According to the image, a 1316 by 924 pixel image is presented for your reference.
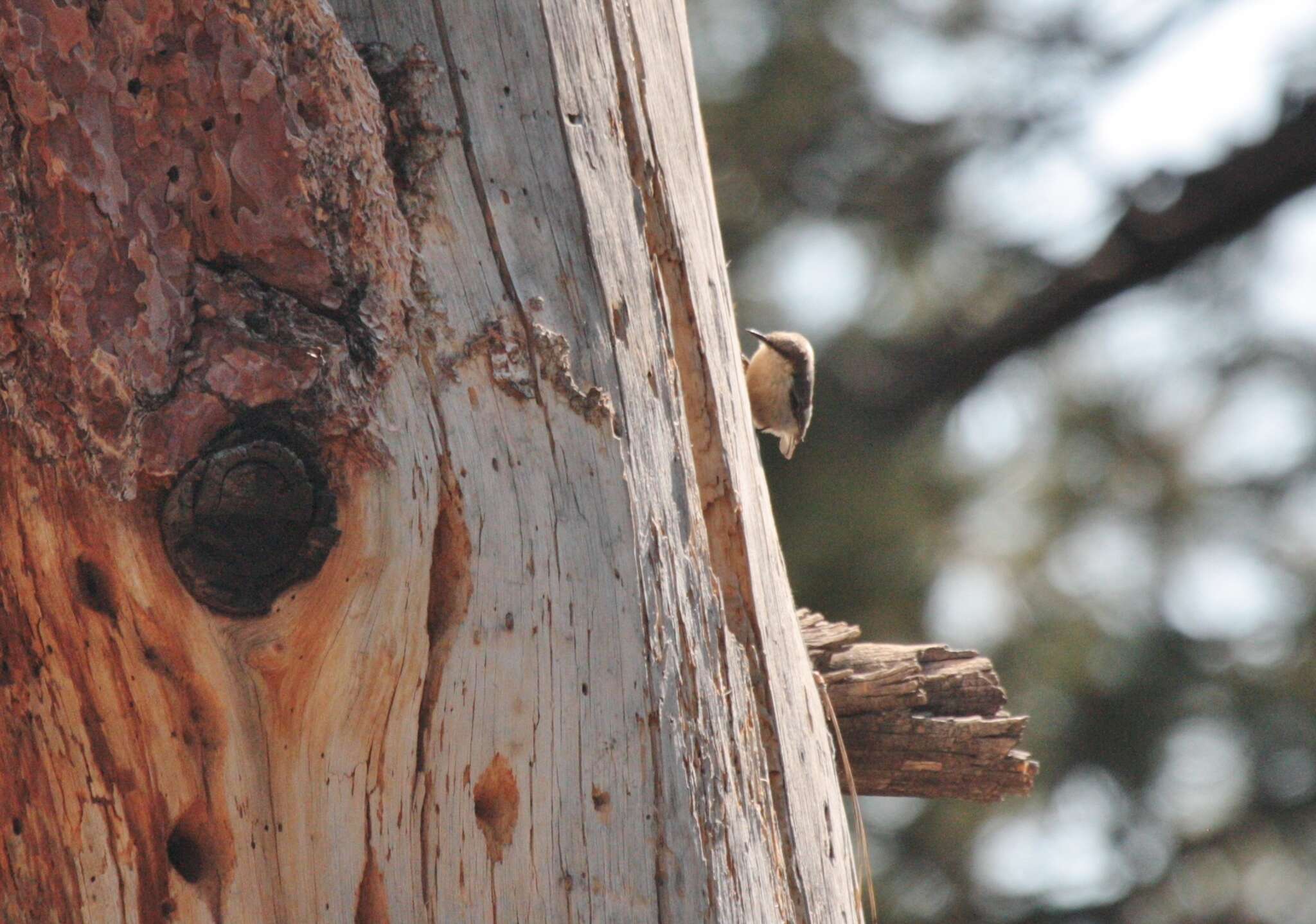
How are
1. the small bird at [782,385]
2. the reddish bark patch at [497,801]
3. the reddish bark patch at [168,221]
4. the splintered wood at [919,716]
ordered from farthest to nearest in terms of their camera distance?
the small bird at [782,385] → the splintered wood at [919,716] → the reddish bark patch at [497,801] → the reddish bark patch at [168,221]

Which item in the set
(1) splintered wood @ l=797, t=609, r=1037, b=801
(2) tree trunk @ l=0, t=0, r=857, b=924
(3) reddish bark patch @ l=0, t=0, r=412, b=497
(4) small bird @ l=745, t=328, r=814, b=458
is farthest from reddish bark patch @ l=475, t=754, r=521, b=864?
(4) small bird @ l=745, t=328, r=814, b=458

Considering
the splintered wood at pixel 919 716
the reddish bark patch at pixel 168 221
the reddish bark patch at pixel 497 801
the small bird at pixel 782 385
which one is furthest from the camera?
the small bird at pixel 782 385

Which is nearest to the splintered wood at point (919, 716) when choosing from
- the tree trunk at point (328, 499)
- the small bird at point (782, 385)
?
the tree trunk at point (328, 499)

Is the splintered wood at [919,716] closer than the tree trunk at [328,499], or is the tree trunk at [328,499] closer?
the tree trunk at [328,499]

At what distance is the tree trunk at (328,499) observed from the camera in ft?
4.40

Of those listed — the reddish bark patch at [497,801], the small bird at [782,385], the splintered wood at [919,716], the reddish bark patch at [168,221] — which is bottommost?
the reddish bark patch at [497,801]

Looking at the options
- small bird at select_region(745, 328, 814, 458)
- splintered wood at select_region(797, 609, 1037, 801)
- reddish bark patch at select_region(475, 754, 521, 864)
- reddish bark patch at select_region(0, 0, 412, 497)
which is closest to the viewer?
reddish bark patch at select_region(0, 0, 412, 497)

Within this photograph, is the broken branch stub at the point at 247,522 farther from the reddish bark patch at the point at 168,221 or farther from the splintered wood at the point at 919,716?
the splintered wood at the point at 919,716

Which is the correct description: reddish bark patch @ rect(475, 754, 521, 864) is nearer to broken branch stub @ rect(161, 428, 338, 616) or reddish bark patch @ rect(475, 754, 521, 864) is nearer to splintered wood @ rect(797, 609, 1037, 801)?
broken branch stub @ rect(161, 428, 338, 616)

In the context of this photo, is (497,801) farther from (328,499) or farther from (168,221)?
(168,221)

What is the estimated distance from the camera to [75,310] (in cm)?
133

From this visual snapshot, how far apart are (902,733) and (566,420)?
1.14 m

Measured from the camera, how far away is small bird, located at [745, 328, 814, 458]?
410cm

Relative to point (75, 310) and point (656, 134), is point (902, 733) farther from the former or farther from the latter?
point (75, 310)
